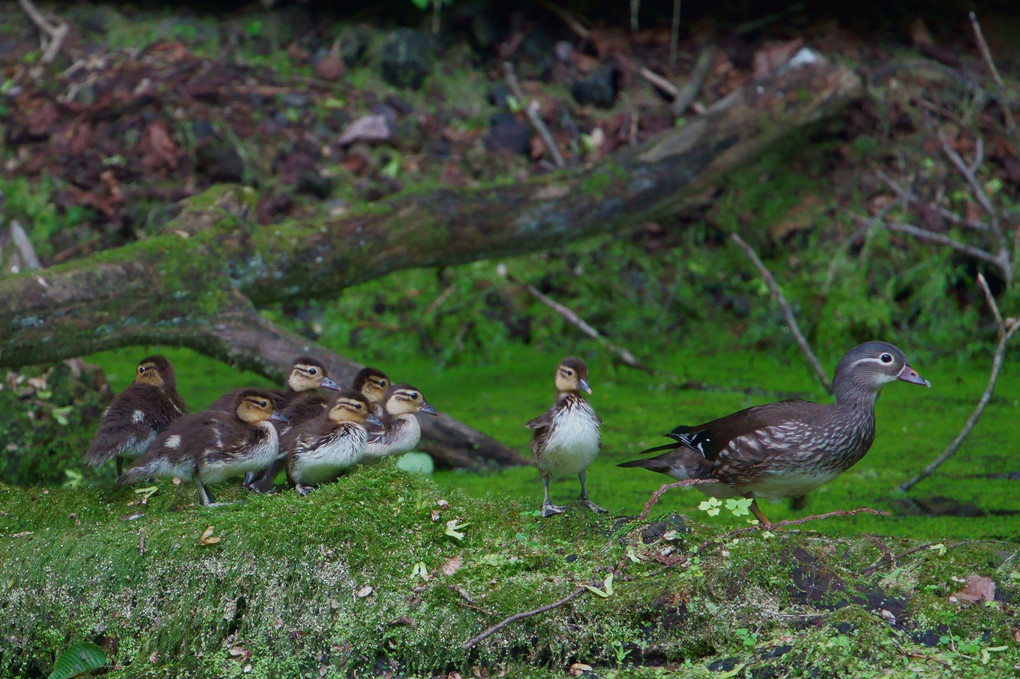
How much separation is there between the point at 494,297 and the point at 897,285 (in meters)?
3.36

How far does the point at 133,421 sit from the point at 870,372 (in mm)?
3231

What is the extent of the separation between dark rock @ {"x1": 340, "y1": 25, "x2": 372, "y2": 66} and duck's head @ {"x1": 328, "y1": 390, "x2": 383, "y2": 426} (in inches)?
292

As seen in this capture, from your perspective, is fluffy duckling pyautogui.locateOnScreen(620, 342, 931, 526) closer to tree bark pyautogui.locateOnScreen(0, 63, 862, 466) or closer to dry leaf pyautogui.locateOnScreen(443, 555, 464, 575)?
dry leaf pyautogui.locateOnScreen(443, 555, 464, 575)

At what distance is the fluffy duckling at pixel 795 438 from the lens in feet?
15.3

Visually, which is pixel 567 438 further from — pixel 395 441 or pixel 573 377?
pixel 395 441

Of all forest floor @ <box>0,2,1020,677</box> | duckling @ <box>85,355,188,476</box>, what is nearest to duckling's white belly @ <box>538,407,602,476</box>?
forest floor @ <box>0,2,1020,677</box>

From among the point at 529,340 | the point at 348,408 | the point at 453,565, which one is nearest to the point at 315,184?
the point at 529,340

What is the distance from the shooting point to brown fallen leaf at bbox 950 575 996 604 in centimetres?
366

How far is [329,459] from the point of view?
440cm

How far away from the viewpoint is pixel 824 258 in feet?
30.4

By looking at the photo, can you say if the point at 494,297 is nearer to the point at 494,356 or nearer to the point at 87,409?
the point at 494,356

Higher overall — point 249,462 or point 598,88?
point 598,88

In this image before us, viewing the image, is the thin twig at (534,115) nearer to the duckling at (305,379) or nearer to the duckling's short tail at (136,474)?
the duckling at (305,379)

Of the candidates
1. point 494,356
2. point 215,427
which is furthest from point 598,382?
point 215,427
